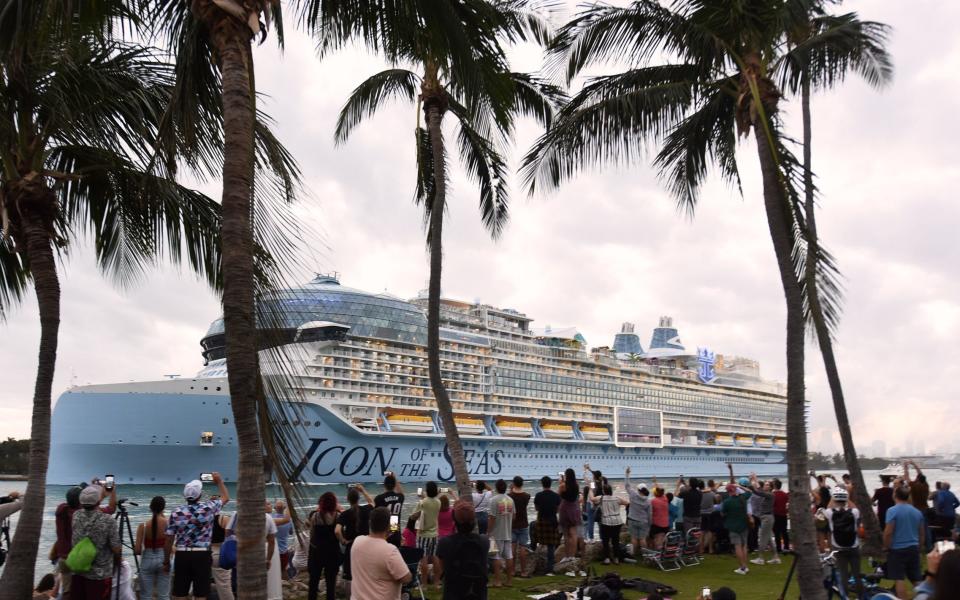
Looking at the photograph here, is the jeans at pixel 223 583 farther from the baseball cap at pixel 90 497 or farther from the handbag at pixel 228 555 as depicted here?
the baseball cap at pixel 90 497

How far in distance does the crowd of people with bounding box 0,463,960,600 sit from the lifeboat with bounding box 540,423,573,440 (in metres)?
35.3

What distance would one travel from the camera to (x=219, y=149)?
530 cm

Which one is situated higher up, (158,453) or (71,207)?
(71,207)

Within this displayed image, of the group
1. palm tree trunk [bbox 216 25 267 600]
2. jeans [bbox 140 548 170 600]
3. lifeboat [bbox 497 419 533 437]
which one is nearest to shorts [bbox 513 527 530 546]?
jeans [bbox 140 548 170 600]

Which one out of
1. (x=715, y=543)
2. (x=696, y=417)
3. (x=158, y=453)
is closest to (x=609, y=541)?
(x=715, y=543)

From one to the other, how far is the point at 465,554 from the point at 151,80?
→ 5.03 m

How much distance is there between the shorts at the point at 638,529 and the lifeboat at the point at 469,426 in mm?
30957

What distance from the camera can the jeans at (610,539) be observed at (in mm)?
10523

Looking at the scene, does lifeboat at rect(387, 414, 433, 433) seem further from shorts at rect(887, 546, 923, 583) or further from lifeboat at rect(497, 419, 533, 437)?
shorts at rect(887, 546, 923, 583)

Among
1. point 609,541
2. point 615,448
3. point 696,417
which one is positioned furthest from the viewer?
point 696,417

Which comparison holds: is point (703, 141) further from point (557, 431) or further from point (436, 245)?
point (557, 431)

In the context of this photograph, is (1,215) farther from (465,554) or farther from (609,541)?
(609,541)


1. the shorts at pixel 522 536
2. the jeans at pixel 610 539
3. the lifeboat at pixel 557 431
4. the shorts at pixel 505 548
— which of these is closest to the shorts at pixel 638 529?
the jeans at pixel 610 539

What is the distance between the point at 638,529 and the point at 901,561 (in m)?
4.58
